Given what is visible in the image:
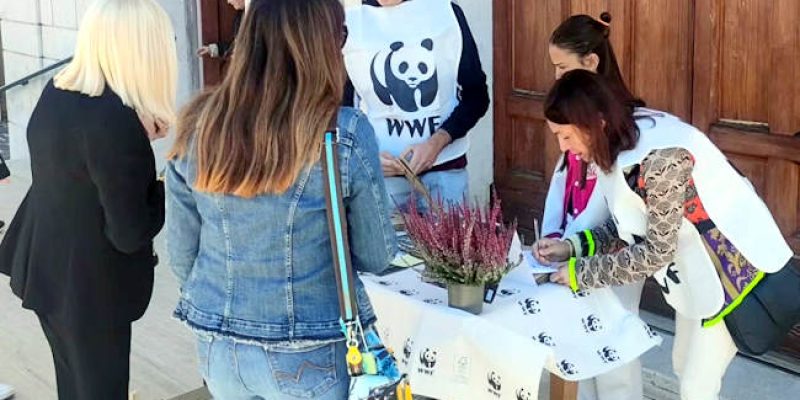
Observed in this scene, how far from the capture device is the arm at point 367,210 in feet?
7.66

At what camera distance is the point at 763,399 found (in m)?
4.01

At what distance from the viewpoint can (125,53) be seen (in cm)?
297

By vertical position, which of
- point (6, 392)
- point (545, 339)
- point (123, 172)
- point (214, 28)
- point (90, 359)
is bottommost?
point (6, 392)

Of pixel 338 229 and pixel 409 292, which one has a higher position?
pixel 338 229

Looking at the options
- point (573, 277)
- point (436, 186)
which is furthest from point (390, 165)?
point (573, 277)

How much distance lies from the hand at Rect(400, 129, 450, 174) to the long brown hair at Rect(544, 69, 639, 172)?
35.4 inches

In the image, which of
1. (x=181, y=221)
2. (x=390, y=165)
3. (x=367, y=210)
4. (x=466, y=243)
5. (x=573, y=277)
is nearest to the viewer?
(x=367, y=210)

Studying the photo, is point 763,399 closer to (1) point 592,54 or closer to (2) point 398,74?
(1) point 592,54

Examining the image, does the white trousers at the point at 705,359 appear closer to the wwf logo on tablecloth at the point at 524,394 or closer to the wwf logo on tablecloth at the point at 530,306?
the wwf logo on tablecloth at the point at 530,306

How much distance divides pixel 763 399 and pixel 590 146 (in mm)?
1725

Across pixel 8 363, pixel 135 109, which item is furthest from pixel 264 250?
pixel 8 363

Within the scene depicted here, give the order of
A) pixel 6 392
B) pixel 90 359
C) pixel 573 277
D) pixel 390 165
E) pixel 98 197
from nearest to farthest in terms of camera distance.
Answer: pixel 573 277 → pixel 98 197 → pixel 90 359 → pixel 390 165 → pixel 6 392

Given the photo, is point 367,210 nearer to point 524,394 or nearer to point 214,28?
point 524,394

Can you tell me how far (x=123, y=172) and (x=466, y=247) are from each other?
3.22 ft
